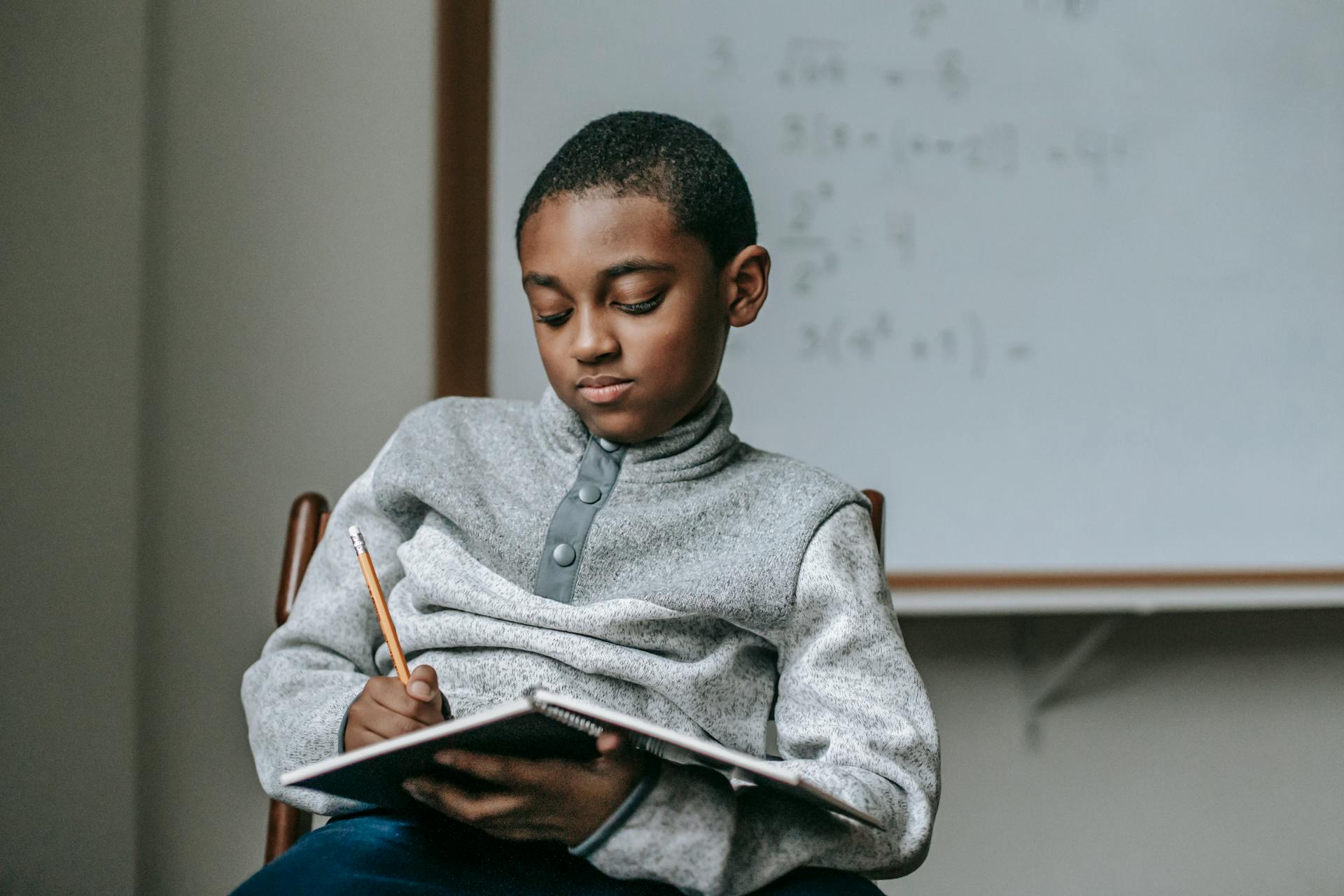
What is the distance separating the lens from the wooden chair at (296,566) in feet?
2.75

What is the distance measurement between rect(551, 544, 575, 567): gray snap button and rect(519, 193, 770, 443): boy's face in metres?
0.09

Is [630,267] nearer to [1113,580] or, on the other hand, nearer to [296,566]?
[296,566]

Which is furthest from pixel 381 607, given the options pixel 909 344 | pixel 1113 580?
pixel 1113 580

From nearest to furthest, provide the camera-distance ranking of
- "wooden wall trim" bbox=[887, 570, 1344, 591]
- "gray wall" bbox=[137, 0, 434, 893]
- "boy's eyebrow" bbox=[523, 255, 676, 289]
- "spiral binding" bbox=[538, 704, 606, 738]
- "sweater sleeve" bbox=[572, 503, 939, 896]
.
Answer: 1. "spiral binding" bbox=[538, 704, 606, 738]
2. "sweater sleeve" bbox=[572, 503, 939, 896]
3. "boy's eyebrow" bbox=[523, 255, 676, 289]
4. "gray wall" bbox=[137, 0, 434, 893]
5. "wooden wall trim" bbox=[887, 570, 1344, 591]

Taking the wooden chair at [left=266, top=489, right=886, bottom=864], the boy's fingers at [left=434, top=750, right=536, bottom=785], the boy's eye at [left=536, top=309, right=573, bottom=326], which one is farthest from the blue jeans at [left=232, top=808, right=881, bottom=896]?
the boy's eye at [left=536, top=309, right=573, bottom=326]

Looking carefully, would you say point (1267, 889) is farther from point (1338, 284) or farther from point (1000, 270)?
point (1000, 270)

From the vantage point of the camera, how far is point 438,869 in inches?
23.8

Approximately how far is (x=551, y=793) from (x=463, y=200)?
832mm

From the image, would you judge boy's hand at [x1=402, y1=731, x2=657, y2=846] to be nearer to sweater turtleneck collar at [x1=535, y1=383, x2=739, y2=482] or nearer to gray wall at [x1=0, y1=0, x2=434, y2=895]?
sweater turtleneck collar at [x1=535, y1=383, x2=739, y2=482]

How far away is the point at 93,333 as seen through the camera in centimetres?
95

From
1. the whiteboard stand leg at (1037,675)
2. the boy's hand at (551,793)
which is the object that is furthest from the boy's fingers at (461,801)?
the whiteboard stand leg at (1037,675)

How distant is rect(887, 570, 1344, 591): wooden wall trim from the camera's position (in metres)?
1.24

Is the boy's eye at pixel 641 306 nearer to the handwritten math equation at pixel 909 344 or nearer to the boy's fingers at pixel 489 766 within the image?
the boy's fingers at pixel 489 766

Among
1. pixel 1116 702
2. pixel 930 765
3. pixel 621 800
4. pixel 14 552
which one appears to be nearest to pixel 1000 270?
pixel 1116 702
